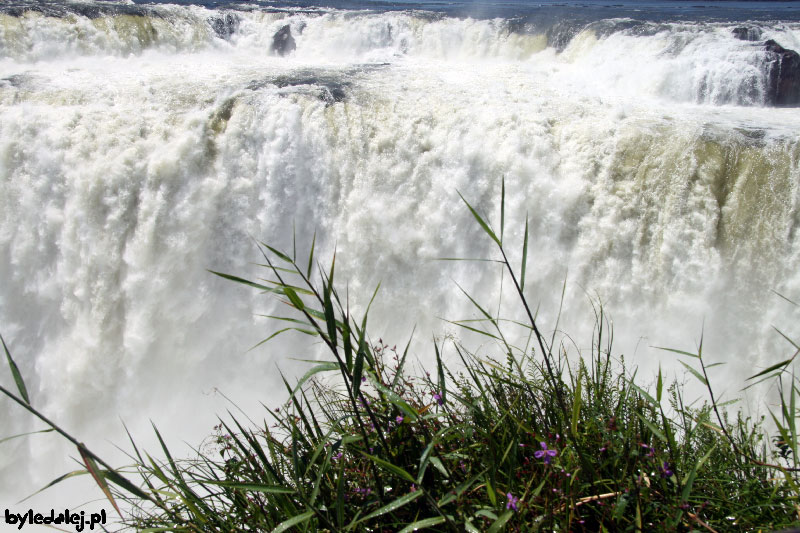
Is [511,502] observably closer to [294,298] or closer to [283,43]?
[294,298]

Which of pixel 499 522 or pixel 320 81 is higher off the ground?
pixel 320 81

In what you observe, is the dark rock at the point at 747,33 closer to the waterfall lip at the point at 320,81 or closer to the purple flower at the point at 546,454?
the waterfall lip at the point at 320,81

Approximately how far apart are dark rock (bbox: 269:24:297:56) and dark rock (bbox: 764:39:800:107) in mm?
8891

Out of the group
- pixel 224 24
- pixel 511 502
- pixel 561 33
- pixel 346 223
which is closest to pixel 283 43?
pixel 224 24

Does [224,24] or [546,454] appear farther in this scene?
[224,24]

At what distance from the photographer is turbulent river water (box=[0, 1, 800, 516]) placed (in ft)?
17.6

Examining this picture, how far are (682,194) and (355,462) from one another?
15.7 ft

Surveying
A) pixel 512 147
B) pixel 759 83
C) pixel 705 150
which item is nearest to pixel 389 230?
pixel 512 147

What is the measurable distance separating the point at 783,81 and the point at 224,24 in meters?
10.7

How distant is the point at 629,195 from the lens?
5.62m

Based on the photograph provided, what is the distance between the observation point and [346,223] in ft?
21.2

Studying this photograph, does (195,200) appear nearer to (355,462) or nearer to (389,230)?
(389,230)

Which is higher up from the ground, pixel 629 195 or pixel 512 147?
pixel 512 147

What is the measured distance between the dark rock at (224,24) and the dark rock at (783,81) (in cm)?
1026
